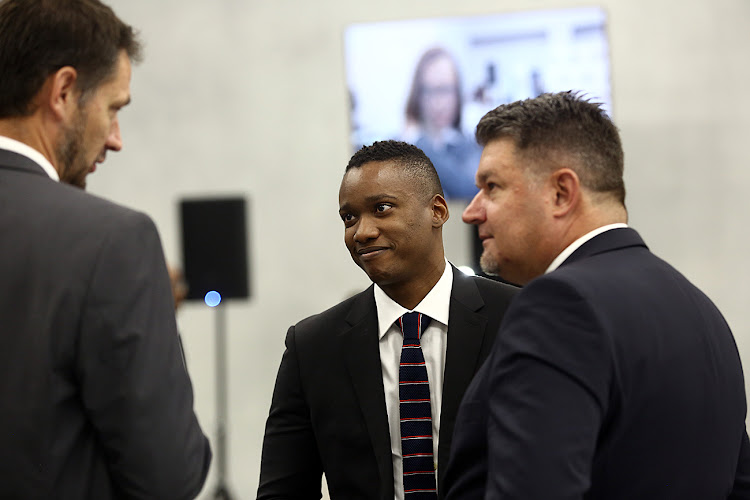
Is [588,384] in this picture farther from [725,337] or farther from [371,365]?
[371,365]

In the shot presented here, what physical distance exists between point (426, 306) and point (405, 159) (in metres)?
0.38

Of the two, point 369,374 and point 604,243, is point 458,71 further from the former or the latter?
point 604,243

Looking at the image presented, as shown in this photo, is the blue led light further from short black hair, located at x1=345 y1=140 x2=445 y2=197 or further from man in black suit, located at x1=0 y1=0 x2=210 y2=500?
man in black suit, located at x1=0 y1=0 x2=210 y2=500

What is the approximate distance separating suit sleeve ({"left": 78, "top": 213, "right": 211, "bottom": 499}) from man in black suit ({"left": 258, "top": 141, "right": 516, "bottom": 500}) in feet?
1.72

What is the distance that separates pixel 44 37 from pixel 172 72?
465cm

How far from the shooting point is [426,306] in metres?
1.99

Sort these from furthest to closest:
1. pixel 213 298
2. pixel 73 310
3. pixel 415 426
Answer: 1. pixel 213 298
2. pixel 415 426
3. pixel 73 310

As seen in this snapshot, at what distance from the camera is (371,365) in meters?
1.93

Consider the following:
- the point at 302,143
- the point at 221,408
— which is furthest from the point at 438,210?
the point at 221,408

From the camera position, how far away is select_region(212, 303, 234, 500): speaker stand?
5.37 m

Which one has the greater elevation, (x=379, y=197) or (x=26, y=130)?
(x=26, y=130)

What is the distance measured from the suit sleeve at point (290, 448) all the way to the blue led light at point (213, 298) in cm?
324

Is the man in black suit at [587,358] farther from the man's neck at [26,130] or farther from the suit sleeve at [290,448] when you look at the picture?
the man's neck at [26,130]

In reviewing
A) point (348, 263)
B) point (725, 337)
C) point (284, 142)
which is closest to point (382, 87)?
point (284, 142)
